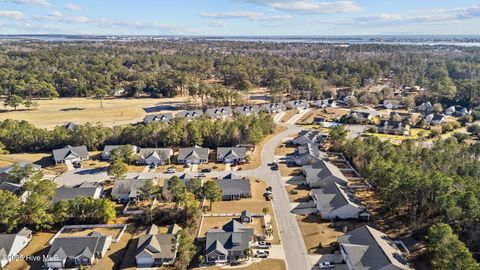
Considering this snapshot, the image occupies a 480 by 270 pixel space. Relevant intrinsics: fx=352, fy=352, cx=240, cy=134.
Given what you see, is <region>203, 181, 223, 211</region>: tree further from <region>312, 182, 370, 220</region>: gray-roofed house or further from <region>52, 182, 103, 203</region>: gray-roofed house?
<region>52, 182, 103, 203</region>: gray-roofed house

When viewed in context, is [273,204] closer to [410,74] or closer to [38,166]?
[38,166]

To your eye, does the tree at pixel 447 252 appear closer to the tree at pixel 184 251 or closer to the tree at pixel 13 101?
the tree at pixel 184 251

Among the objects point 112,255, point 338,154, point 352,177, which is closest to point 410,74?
point 338,154

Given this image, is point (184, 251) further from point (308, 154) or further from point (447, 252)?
point (308, 154)

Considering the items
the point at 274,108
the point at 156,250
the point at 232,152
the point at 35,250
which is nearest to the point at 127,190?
the point at 35,250

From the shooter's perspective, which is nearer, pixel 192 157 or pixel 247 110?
pixel 192 157

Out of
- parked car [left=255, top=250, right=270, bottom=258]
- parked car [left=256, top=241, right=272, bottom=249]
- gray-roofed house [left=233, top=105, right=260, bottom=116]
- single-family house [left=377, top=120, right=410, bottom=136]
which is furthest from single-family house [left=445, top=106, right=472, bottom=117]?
parked car [left=255, top=250, right=270, bottom=258]
